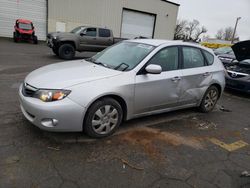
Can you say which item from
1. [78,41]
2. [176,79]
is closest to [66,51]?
[78,41]

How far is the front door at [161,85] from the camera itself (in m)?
3.74

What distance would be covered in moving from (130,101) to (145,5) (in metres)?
25.2

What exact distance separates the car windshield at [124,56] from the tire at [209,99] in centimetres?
189

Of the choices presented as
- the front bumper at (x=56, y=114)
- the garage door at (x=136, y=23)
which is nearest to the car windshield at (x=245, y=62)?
the front bumper at (x=56, y=114)

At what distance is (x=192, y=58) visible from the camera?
4660mm

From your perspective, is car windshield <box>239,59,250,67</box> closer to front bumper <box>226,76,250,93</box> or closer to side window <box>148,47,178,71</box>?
front bumper <box>226,76,250,93</box>

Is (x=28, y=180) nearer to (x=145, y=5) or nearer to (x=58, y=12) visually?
(x=58, y=12)

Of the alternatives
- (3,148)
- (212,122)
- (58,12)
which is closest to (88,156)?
(3,148)

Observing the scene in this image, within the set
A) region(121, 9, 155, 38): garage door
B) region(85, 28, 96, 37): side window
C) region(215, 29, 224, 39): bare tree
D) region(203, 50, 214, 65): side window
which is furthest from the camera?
region(215, 29, 224, 39): bare tree

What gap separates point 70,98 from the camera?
3.06 meters

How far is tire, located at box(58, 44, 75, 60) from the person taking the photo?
11.5 metres

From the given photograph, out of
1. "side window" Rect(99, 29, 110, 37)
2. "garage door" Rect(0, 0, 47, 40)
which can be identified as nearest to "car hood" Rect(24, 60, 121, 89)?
"side window" Rect(99, 29, 110, 37)

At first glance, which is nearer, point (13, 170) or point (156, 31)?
point (13, 170)

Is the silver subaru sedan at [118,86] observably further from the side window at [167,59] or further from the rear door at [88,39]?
the rear door at [88,39]
